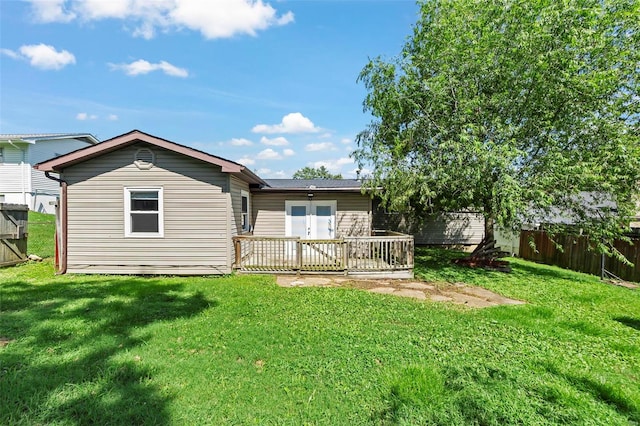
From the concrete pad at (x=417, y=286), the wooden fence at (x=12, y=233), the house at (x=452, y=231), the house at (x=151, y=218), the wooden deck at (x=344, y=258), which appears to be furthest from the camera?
the house at (x=452, y=231)

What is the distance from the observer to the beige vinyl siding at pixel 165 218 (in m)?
8.20

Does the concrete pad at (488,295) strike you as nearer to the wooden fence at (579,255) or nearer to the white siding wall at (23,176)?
the wooden fence at (579,255)

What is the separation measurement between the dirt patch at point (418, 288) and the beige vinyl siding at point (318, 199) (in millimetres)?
3791

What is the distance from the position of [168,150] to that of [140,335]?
545 centimetres

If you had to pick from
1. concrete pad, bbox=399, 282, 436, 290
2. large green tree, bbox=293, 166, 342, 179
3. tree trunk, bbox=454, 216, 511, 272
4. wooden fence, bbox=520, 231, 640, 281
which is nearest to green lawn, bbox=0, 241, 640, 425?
concrete pad, bbox=399, 282, 436, 290

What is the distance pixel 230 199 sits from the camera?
27.2 ft

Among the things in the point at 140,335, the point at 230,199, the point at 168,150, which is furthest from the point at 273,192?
the point at 140,335

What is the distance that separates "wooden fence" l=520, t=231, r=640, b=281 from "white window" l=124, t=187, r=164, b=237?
10521 mm

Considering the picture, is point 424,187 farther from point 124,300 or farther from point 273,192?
point 124,300

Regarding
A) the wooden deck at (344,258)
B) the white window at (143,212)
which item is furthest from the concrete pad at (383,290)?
the white window at (143,212)

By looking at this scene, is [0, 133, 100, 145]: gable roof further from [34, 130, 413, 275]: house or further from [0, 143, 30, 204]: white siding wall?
[34, 130, 413, 275]: house

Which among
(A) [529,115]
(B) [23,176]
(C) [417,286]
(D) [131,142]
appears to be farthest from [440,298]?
(B) [23,176]

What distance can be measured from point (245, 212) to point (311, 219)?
258 centimetres

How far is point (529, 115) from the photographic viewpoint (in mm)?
8461
